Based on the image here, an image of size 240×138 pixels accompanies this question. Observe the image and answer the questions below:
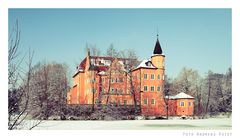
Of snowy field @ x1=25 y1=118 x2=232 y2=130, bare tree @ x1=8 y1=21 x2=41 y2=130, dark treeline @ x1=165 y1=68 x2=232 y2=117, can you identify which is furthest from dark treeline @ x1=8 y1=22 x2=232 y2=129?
bare tree @ x1=8 y1=21 x2=41 y2=130

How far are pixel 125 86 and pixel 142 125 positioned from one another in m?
0.62

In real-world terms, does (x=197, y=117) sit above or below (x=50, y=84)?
below

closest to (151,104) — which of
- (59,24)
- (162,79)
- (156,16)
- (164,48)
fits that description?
(162,79)

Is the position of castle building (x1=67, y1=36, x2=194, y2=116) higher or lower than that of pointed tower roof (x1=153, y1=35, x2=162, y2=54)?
lower

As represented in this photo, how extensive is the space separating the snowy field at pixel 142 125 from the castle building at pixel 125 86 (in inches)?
7.9

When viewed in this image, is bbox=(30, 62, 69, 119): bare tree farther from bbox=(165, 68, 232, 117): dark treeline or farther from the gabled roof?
bbox=(165, 68, 232, 117): dark treeline

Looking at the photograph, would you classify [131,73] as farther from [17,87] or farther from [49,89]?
[17,87]

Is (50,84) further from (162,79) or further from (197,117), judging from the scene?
(197,117)

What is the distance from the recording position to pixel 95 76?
20.6ft

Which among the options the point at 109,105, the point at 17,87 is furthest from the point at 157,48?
the point at 17,87

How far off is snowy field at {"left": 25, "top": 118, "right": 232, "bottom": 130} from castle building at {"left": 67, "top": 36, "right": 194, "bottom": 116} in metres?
0.20

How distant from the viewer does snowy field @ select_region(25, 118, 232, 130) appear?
5.96 m

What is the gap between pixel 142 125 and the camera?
6.05m
